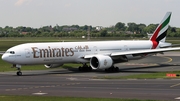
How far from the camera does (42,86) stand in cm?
3644

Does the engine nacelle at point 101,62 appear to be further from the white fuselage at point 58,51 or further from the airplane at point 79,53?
the white fuselage at point 58,51

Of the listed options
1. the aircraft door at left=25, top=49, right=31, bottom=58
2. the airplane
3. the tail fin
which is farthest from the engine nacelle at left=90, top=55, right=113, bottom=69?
the tail fin

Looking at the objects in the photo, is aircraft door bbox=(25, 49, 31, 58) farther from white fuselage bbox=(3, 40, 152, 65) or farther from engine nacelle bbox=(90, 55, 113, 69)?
engine nacelle bbox=(90, 55, 113, 69)

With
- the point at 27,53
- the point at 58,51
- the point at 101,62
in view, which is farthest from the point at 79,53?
the point at 27,53

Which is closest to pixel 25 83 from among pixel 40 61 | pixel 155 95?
pixel 40 61

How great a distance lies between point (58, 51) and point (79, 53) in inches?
143

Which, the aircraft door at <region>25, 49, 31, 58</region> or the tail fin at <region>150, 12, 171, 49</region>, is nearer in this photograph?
the aircraft door at <region>25, 49, 31, 58</region>

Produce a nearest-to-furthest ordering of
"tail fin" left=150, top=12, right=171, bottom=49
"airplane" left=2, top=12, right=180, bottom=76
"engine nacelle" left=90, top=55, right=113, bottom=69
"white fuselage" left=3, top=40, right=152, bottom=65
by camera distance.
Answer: "white fuselage" left=3, top=40, right=152, bottom=65 < "airplane" left=2, top=12, right=180, bottom=76 < "engine nacelle" left=90, top=55, right=113, bottom=69 < "tail fin" left=150, top=12, right=171, bottom=49

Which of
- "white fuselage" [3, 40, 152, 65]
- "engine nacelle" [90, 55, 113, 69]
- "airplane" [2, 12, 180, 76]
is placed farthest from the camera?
"engine nacelle" [90, 55, 113, 69]

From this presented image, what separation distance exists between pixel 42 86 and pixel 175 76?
15475mm

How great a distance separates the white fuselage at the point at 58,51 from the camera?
158 feet

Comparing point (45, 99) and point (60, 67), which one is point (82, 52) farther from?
point (45, 99)

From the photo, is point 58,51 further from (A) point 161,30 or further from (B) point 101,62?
(A) point 161,30

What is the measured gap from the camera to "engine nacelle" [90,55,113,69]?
50909 millimetres
